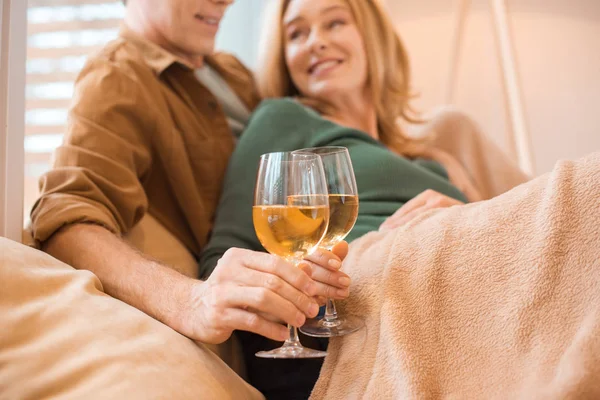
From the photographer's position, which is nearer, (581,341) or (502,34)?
(581,341)

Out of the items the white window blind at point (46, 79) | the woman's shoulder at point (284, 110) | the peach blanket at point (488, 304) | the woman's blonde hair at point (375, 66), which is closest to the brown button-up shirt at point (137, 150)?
the woman's shoulder at point (284, 110)

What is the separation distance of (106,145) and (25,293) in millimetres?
489

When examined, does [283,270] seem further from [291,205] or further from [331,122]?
[331,122]

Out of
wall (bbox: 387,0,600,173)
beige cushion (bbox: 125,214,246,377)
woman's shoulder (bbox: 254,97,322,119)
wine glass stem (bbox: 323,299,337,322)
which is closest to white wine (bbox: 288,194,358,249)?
wine glass stem (bbox: 323,299,337,322)

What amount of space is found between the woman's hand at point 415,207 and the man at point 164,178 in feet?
0.87

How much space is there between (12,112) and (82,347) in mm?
501

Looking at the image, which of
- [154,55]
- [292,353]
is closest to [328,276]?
[292,353]

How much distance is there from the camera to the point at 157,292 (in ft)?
3.29

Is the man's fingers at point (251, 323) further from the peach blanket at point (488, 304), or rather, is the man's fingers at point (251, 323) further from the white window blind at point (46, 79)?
the white window blind at point (46, 79)

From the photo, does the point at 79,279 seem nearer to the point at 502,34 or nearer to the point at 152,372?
the point at 152,372

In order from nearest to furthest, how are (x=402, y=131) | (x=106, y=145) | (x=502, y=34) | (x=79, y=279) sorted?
(x=79, y=279) → (x=106, y=145) → (x=402, y=131) → (x=502, y=34)

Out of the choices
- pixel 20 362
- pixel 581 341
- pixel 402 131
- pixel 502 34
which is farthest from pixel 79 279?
pixel 502 34

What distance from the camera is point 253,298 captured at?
858 mm

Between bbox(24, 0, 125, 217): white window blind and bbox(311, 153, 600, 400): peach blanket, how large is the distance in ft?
3.28
